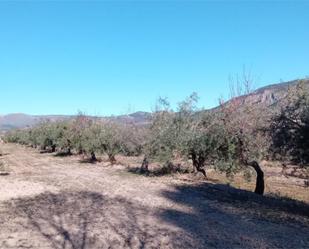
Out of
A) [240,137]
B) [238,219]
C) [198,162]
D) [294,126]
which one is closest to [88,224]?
[238,219]

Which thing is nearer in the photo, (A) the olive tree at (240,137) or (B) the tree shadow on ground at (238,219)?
(B) the tree shadow on ground at (238,219)

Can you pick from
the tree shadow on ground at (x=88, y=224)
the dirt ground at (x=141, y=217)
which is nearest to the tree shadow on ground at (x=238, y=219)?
the dirt ground at (x=141, y=217)

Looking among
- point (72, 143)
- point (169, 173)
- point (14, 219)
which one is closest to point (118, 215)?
point (14, 219)

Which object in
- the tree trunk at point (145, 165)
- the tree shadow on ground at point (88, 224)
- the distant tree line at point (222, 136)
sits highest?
the distant tree line at point (222, 136)

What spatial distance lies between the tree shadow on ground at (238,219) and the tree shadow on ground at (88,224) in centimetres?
93

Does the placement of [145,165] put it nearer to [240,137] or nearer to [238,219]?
[240,137]

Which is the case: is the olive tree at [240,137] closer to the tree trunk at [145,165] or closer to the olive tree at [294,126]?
the olive tree at [294,126]

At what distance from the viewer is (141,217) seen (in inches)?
560

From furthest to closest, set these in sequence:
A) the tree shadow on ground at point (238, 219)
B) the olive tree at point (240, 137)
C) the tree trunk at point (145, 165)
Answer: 1. the tree trunk at point (145, 165)
2. the olive tree at point (240, 137)
3. the tree shadow on ground at point (238, 219)

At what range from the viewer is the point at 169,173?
30.3m

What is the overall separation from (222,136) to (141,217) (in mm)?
10648

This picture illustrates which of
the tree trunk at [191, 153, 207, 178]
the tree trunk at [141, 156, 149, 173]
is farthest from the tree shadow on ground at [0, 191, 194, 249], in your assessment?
the tree trunk at [141, 156, 149, 173]

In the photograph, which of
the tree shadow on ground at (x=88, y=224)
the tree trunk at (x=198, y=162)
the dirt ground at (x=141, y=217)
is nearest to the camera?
the tree shadow on ground at (x=88, y=224)

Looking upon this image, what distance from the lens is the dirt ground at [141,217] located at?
447 inches
